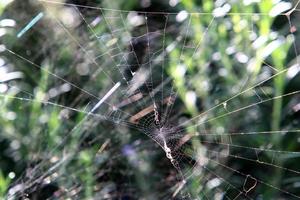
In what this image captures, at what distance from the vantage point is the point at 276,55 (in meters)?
1.45

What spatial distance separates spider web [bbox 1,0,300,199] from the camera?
5.02 ft

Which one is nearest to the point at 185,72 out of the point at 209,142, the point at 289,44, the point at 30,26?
the point at 209,142

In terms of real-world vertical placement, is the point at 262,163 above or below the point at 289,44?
below

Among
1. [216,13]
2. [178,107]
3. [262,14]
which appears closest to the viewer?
[262,14]

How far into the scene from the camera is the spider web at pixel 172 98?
153 cm

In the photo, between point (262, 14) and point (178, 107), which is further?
point (178, 107)

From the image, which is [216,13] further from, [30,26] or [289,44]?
[30,26]

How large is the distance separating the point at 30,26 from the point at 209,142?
2.23 ft

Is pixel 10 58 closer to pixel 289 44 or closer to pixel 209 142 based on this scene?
pixel 209 142

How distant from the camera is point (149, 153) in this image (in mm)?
1688

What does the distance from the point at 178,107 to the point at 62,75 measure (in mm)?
389

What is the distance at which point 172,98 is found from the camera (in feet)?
5.43

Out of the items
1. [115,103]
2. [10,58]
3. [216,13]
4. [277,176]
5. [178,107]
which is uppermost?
[10,58]

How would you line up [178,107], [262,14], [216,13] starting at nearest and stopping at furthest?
[262,14]
[216,13]
[178,107]
